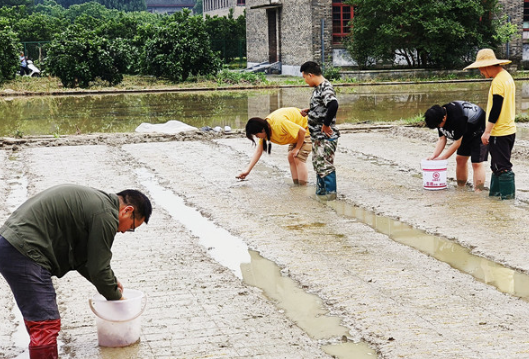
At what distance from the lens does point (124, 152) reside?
1336cm

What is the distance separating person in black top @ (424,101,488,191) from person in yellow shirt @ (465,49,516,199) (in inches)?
17.9

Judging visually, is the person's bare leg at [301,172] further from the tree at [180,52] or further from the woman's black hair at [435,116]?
the tree at [180,52]

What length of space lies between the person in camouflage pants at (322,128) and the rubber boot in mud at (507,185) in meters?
1.96

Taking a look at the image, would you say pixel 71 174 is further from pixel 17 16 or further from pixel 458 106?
pixel 17 16

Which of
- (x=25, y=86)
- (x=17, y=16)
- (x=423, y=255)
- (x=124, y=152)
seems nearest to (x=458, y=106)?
(x=423, y=255)

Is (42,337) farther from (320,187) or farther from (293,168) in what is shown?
(293,168)

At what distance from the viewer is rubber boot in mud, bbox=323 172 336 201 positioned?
29.7ft

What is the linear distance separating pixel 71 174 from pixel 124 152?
232cm

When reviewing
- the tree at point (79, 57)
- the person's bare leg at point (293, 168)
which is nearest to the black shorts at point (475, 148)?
the person's bare leg at point (293, 168)

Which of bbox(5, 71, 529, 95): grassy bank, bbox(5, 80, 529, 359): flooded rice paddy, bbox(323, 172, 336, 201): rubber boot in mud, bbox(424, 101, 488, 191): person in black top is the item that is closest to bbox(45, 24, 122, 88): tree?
bbox(5, 71, 529, 95): grassy bank

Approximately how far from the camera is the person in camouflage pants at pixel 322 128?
8789mm

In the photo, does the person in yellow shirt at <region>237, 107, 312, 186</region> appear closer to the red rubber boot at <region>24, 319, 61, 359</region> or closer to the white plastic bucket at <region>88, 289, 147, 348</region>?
the white plastic bucket at <region>88, 289, 147, 348</region>

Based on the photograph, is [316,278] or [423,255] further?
[423,255]

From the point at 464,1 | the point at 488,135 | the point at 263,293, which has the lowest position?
the point at 263,293
